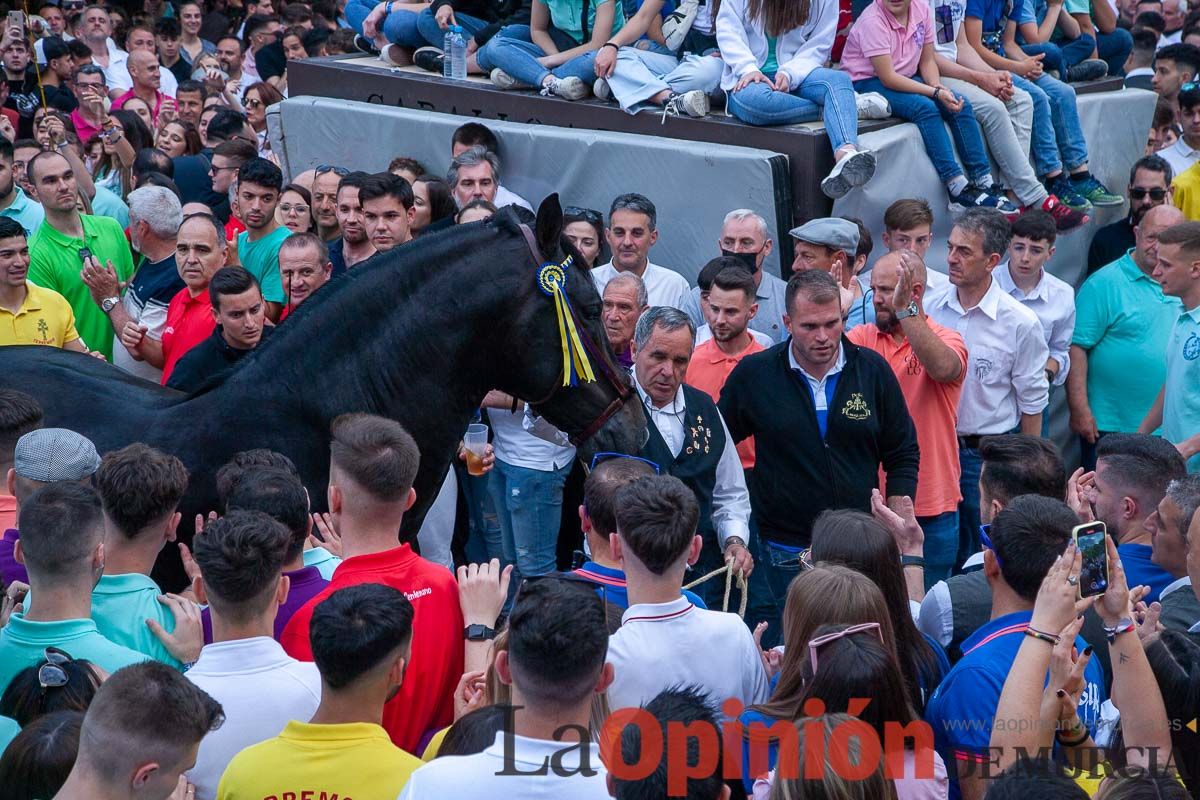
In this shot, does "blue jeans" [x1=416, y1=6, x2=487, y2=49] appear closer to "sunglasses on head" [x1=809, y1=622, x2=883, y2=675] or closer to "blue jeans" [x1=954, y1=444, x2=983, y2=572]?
"blue jeans" [x1=954, y1=444, x2=983, y2=572]

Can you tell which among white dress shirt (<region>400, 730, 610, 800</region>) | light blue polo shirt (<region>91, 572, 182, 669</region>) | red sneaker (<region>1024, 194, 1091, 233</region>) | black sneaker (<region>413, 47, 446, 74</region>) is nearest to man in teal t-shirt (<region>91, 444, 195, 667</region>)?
light blue polo shirt (<region>91, 572, 182, 669</region>)

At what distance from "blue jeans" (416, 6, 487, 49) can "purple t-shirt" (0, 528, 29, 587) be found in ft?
19.4

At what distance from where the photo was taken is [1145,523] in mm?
4605

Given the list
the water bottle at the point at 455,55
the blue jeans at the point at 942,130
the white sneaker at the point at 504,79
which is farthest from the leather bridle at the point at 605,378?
the water bottle at the point at 455,55

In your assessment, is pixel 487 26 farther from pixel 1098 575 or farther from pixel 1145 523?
pixel 1098 575

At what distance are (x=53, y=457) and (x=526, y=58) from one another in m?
5.18

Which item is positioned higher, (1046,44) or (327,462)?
(1046,44)

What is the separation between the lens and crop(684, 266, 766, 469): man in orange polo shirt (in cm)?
629

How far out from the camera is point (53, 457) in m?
4.39

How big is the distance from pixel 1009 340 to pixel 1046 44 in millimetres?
3478

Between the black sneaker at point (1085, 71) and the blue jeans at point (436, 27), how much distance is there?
4.23 meters

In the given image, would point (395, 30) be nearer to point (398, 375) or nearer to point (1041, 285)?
point (1041, 285)

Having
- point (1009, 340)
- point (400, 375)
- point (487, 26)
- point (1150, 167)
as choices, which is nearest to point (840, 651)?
point (400, 375)

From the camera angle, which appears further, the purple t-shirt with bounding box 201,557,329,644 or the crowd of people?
the purple t-shirt with bounding box 201,557,329,644
